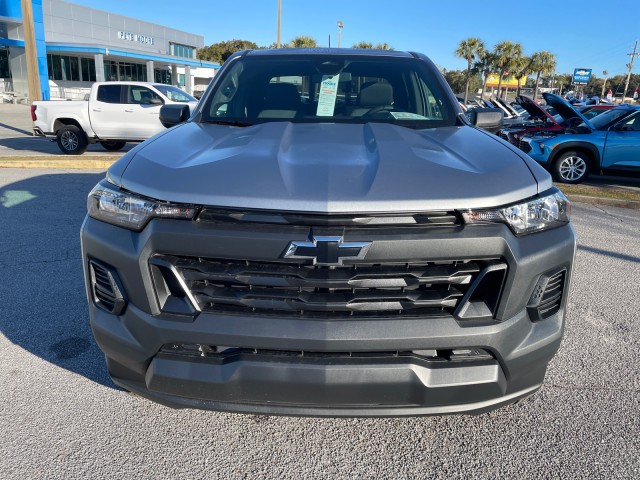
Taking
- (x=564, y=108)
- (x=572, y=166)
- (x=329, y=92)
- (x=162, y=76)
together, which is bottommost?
(x=572, y=166)

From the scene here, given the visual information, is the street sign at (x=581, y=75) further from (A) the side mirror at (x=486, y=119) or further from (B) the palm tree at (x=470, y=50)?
(A) the side mirror at (x=486, y=119)

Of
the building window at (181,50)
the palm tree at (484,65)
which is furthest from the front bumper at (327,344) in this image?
the palm tree at (484,65)

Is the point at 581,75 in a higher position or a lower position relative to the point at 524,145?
higher

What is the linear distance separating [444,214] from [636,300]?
310 centimetres

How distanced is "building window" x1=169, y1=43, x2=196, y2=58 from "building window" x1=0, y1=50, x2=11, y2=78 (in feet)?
68.4

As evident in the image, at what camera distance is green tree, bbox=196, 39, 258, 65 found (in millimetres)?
76562

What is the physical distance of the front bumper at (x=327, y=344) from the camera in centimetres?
187

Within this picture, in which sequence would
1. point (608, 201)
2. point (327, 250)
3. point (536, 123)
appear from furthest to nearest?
1. point (536, 123)
2. point (608, 201)
3. point (327, 250)

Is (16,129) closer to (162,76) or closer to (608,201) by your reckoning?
(608,201)

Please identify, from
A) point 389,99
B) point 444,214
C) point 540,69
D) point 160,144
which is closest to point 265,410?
point 444,214

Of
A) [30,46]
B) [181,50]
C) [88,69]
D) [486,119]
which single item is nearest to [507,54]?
[181,50]

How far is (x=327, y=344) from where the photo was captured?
1.86 meters

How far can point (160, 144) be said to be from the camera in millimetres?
2518

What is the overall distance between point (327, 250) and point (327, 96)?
5.97ft
